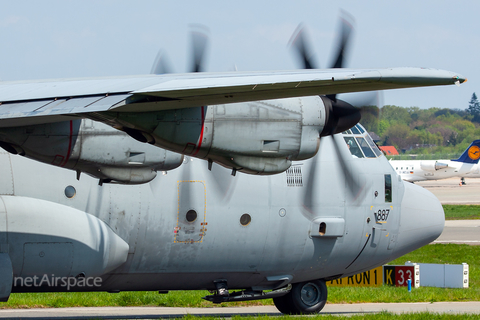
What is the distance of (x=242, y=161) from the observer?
346 inches

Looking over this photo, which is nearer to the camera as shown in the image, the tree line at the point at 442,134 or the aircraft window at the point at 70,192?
the aircraft window at the point at 70,192

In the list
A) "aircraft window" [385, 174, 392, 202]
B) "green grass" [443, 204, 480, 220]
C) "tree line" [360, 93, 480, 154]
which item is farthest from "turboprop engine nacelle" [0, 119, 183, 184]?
"tree line" [360, 93, 480, 154]

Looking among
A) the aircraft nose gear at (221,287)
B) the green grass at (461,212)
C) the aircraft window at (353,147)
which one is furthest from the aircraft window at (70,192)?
the green grass at (461,212)

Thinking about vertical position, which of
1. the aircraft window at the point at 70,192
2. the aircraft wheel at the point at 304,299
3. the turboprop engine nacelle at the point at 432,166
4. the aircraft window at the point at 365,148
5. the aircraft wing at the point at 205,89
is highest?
the aircraft wing at the point at 205,89

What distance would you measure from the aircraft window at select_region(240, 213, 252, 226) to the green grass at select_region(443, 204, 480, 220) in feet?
120

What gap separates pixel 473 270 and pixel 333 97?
614 inches

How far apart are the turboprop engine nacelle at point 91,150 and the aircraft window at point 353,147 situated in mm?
5292

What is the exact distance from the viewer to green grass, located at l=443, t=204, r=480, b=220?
153 ft

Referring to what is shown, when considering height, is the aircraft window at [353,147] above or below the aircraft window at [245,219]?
above

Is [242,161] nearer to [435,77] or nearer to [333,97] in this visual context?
[333,97]

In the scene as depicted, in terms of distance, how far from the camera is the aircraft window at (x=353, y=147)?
45.4 ft

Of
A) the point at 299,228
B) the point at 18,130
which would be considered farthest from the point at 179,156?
the point at 299,228

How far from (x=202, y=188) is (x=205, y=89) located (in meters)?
5.66

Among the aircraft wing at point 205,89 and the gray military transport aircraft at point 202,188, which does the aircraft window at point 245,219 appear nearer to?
the gray military transport aircraft at point 202,188
